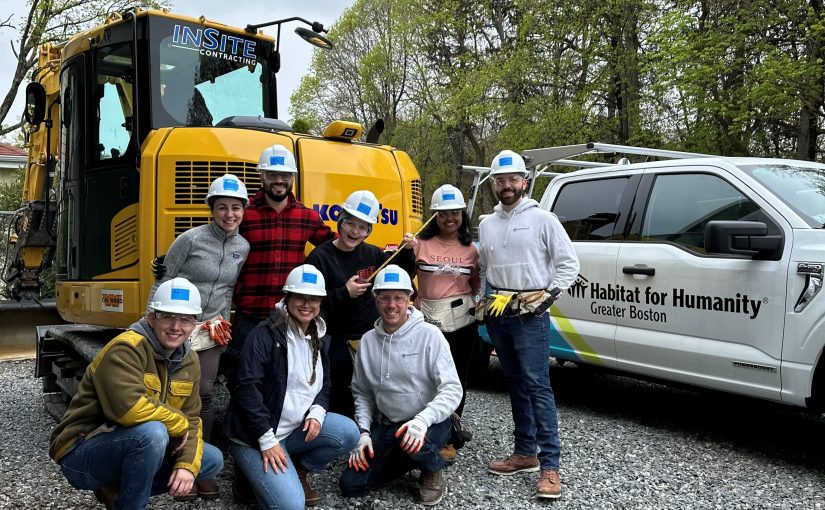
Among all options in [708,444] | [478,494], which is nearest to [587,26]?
[708,444]

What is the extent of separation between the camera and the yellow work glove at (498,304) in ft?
14.3

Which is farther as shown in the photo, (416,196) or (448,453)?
(416,196)

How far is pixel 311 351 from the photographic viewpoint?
13.3ft

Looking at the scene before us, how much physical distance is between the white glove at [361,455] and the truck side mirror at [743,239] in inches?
96.1

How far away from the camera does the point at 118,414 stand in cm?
321

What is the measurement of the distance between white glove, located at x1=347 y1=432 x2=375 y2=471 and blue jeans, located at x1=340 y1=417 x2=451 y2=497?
45 millimetres

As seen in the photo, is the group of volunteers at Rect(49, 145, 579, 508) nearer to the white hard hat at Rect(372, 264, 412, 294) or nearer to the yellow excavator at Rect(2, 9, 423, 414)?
the white hard hat at Rect(372, 264, 412, 294)

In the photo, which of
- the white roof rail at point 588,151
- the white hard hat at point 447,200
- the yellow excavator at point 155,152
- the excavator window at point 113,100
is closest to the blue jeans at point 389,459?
the white hard hat at point 447,200

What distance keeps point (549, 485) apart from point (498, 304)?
1088 mm

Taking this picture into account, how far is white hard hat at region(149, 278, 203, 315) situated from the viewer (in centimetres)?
335

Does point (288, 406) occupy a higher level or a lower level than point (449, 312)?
lower

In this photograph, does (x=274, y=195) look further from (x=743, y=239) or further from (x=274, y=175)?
(x=743, y=239)

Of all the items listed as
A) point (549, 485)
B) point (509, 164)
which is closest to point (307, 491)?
point (549, 485)

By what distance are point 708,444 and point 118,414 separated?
13.5 feet
